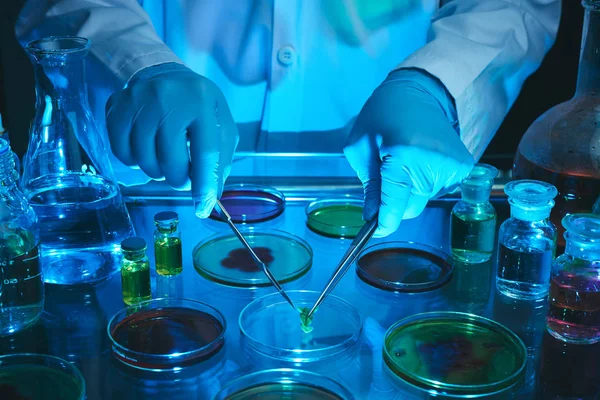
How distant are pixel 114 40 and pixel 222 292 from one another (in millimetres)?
682

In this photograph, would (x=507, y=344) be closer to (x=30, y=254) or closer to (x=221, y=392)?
(x=221, y=392)

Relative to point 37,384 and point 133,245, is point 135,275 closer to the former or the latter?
point 133,245

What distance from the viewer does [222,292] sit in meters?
1.15

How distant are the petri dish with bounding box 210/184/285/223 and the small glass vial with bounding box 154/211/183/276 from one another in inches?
8.4

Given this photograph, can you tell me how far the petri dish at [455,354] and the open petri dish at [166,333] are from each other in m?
0.25

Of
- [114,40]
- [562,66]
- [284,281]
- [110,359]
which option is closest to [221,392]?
[110,359]

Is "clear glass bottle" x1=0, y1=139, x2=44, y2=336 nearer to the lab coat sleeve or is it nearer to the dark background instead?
the lab coat sleeve

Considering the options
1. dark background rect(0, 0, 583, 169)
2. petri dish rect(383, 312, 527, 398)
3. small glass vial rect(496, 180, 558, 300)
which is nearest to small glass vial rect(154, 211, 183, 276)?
petri dish rect(383, 312, 527, 398)

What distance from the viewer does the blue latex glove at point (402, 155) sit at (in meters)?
1.18

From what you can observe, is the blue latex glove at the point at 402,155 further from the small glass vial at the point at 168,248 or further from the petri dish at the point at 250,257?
the small glass vial at the point at 168,248

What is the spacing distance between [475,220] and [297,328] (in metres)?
0.39

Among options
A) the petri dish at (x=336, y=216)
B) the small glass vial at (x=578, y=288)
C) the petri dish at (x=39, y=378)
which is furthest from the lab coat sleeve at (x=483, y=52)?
the petri dish at (x=39, y=378)

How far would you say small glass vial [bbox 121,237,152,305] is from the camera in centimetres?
107

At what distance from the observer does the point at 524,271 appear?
3.74 feet
